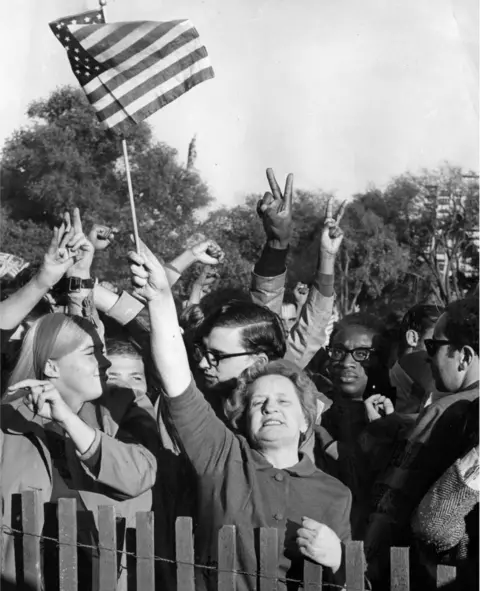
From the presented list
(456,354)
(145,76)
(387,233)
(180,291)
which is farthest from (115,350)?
(387,233)

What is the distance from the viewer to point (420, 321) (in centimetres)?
595

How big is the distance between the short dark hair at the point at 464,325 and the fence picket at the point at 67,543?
1.46 m

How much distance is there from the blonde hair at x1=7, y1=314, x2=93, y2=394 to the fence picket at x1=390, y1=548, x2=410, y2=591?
1.58 m

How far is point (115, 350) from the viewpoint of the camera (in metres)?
4.95

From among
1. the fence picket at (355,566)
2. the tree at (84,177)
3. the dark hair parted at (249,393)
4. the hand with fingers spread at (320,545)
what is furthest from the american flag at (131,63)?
the tree at (84,177)

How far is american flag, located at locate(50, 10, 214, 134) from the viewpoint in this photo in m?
4.75

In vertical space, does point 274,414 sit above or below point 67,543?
above

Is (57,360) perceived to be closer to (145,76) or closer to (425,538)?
(145,76)

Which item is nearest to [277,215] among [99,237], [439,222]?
[99,237]

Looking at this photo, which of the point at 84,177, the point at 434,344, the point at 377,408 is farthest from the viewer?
the point at 84,177

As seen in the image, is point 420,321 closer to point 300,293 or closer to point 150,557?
point 300,293

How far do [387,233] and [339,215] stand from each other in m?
32.1

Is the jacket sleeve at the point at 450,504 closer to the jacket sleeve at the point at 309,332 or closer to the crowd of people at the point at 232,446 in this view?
the crowd of people at the point at 232,446

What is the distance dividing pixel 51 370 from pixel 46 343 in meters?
0.11
